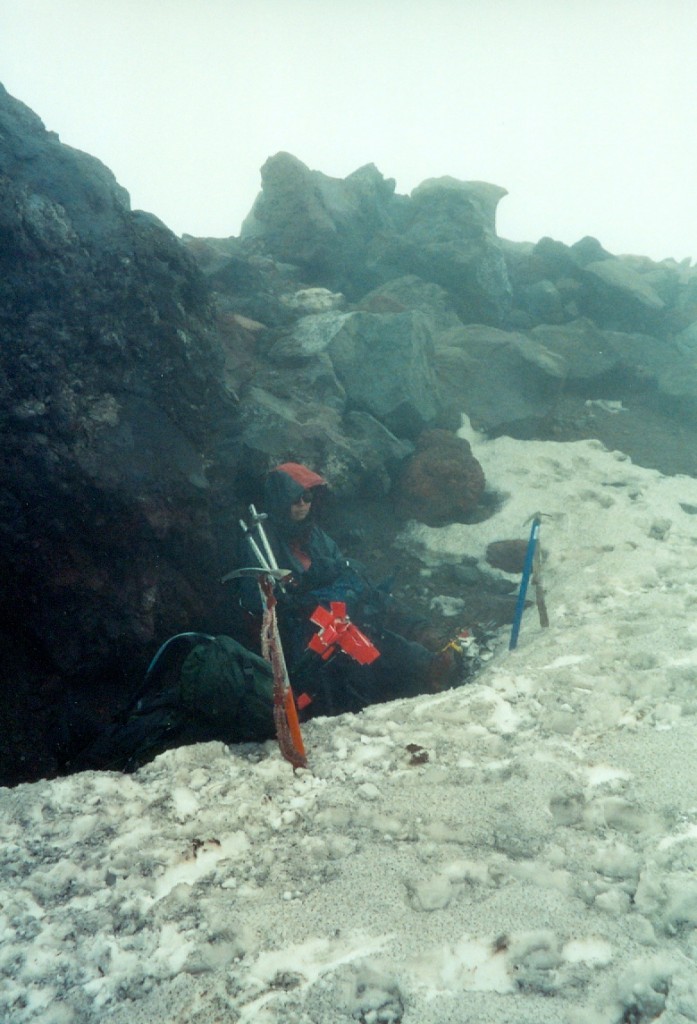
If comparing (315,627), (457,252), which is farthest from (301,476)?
(457,252)

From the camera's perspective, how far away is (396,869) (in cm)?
254

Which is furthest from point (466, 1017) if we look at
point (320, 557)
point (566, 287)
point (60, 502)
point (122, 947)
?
point (566, 287)

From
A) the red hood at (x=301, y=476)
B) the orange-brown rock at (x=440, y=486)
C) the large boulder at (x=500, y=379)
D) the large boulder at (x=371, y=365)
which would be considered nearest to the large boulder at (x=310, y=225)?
the large boulder at (x=500, y=379)

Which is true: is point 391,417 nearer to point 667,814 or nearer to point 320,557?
point 320,557

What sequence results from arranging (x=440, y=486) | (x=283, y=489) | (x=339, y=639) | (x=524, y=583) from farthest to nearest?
(x=440, y=486) → (x=283, y=489) → (x=524, y=583) → (x=339, y=639)

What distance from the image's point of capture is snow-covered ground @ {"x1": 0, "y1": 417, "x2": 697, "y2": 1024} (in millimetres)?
1952

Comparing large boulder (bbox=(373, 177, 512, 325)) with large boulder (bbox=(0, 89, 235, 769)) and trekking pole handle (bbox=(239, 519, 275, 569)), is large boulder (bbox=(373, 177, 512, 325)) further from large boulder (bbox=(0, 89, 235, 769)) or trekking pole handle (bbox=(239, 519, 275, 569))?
trekking pole handle (bbox=(239, 519, 275, 569))

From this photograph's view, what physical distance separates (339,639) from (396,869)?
2014 mm

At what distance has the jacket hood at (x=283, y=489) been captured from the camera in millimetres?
5613

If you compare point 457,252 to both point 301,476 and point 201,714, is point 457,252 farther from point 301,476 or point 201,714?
point 201,714

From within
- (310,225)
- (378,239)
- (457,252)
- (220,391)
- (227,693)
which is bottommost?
(227,693)

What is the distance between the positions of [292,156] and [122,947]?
1687 centimetres

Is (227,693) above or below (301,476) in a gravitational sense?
below

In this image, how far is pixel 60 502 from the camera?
507 cm
